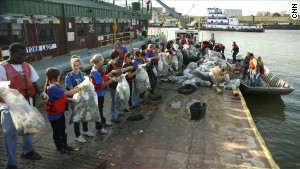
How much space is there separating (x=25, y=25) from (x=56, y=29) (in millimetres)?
2363

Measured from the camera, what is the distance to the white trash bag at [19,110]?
12.2 feet

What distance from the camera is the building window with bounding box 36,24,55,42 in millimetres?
12142

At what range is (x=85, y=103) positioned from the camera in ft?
16.7

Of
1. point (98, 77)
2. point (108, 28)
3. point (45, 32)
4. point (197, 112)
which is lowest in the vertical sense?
point (197, 112)

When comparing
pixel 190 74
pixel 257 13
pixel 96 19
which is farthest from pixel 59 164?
pixel 257 13

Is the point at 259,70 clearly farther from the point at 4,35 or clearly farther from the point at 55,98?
the point at 4,35

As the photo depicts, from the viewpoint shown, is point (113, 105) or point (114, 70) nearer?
point (114, 70)

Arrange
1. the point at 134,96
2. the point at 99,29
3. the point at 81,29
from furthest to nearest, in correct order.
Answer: the point at 99,29 < the point at 81,29 < the point at 134,96

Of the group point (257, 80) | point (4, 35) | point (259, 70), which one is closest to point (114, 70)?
point (4, 35)

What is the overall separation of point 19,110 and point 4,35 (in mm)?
7805

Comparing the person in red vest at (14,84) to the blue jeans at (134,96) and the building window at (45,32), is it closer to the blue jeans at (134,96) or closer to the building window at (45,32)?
the blue jeans at (134,96)

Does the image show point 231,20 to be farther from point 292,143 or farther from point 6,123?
point 6,123

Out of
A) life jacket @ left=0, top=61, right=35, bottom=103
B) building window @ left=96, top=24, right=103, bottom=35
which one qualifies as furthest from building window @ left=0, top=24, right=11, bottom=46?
building window @ left=96, top=24, right=103, bottom=35

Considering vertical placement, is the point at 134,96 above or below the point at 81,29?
below
